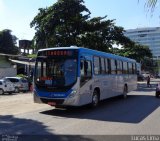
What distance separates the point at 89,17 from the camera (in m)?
43.4

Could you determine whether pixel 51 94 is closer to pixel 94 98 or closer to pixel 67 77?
pixel 67 77

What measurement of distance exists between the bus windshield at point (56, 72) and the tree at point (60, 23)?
24262 millimetres

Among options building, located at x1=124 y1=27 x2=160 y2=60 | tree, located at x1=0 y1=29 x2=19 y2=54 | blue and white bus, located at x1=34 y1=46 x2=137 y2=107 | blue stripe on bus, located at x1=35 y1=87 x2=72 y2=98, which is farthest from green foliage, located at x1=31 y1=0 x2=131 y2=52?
tree, located at x1=0 y1=29 x2=19 y2=54

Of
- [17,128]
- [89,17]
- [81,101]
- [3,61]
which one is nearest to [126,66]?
[81,101]

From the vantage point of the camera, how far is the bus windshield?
15.3 meters

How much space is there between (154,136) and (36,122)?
467 centimetres

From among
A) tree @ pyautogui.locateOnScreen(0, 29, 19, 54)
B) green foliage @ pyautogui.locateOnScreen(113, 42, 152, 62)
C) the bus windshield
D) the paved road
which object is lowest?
the paved road

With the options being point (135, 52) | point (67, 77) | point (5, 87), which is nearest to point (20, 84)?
point (5, 87)

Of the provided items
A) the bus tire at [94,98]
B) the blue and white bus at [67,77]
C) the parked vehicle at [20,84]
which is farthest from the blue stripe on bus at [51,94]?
the parked vehicle at [20,84]

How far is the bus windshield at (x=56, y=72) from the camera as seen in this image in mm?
15328

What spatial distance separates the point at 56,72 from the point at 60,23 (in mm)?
25630

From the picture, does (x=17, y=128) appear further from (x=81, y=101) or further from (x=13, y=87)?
(x=13, y=87)

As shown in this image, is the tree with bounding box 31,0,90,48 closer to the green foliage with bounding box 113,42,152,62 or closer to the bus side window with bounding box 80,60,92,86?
the bus side window with bounding box 80,60,92,86

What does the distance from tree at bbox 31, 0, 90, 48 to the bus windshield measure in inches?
955
